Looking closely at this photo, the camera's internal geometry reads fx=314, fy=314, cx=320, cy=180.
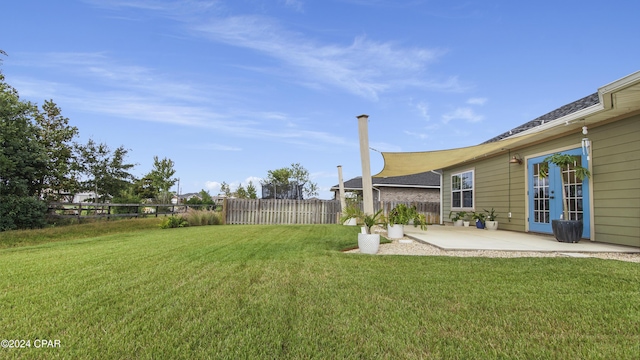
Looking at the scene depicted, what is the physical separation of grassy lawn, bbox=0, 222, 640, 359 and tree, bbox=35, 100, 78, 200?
1415 centimetres

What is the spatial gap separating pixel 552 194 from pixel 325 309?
6818mm

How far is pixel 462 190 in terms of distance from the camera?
11289 millimetres

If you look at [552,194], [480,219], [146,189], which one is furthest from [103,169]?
[552,194]

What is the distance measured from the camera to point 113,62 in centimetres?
869

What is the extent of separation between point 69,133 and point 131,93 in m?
9.36

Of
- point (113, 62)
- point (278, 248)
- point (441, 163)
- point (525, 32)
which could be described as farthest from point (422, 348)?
point (113, 62)

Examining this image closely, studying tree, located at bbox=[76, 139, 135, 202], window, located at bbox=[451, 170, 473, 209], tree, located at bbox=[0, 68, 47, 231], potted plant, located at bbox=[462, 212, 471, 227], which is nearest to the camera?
tree, located at bbox=[0, 68, 47, 231]

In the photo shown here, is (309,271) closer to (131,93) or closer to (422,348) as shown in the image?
(422,348)

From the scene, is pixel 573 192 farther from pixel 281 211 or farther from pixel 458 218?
pixel 281 211

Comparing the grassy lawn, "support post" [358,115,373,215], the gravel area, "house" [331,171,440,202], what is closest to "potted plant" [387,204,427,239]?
the gravel area

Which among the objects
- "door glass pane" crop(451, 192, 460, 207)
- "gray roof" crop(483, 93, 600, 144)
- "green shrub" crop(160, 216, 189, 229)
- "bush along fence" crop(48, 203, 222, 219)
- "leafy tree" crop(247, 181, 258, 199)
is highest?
"gray roof" crop(483, 93, 600, 144)

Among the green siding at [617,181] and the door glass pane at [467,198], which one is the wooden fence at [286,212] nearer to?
the door glass pane at [467,198]

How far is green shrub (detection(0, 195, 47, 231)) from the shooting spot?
9.62 metres

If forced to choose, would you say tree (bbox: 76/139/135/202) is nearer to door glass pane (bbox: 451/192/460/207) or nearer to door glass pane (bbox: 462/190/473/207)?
door glass pane (bbox: 451/192/460/207)
